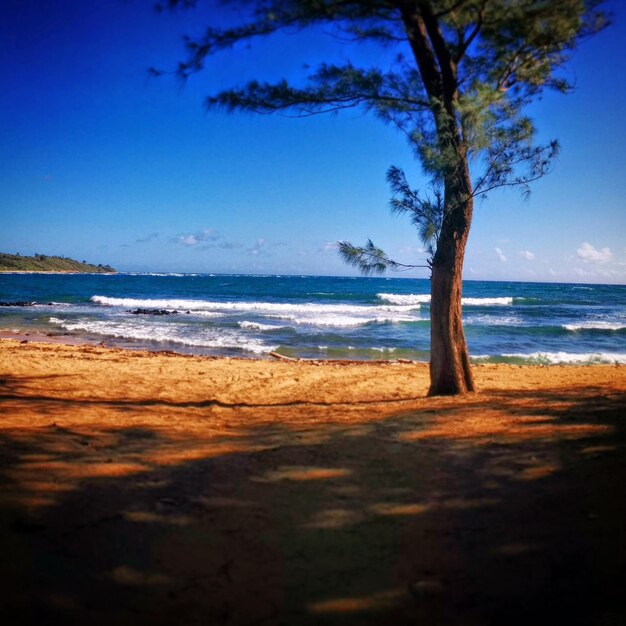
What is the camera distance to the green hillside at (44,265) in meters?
106

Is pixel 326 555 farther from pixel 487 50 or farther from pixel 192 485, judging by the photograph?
pixel 487 50

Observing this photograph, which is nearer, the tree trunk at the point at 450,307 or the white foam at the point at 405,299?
the tree trunk at the point at 450,307

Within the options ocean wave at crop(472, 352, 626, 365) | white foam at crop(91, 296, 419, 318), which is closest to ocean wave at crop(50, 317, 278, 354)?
ocean wave at crop(472, 352, 626, 365)

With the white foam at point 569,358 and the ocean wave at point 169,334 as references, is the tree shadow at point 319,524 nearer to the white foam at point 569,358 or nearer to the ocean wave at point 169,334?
the white foam at point 569,358

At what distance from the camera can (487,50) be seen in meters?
6.46

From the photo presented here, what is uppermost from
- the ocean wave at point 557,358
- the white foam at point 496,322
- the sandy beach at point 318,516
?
the white foam at point 496,322

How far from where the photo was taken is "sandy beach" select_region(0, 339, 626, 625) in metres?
2.02

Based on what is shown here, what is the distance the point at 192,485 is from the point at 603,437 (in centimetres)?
356

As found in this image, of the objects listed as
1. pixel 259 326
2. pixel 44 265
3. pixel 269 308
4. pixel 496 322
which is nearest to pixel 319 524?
pixel 259 326

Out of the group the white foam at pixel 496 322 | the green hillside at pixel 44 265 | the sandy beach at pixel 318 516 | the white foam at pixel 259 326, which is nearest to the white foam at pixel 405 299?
the white foam at pixel 496 322

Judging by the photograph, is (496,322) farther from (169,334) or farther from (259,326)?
(169,334)

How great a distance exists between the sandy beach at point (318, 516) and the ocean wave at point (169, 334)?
987cm

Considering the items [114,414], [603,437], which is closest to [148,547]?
[114,414]

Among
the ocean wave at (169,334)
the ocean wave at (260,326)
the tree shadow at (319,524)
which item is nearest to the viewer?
the tree shadow at (319,524)
